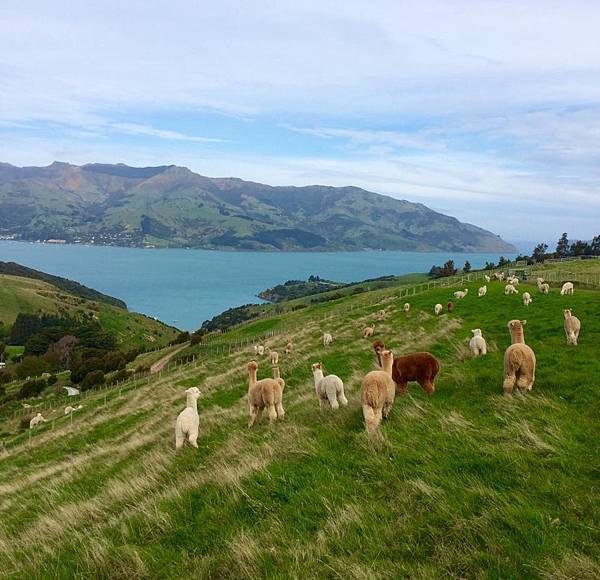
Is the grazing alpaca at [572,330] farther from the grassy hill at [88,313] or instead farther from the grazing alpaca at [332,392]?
the grassy hill at [88,313]

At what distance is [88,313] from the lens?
571 ft

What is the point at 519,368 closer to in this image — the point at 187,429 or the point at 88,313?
the point at 187,429

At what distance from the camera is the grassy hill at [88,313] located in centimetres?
15275

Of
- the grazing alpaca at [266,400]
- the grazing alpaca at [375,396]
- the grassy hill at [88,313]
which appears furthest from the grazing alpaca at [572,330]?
the grassy hill at [88,313]

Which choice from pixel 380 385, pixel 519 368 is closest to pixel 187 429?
pixel 380 385

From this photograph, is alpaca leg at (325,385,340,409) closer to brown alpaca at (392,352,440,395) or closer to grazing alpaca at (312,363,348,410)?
grazing alpaca at (312,363,348,410)

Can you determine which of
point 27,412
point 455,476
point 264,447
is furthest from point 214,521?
point 27,412

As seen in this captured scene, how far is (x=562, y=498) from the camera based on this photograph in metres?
6.33

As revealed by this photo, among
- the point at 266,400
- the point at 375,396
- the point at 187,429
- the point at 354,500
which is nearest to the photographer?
the point at 354,500

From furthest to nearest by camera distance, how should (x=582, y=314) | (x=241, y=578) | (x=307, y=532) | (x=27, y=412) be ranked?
(x=27, y=412)
(x=582, y=314)
(x=307, y=532)
(x=241, y=578)

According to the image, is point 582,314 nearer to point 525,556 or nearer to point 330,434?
point 330,434

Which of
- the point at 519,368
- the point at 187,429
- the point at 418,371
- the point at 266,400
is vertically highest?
the point at 519,368

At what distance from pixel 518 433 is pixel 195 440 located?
7.92 meters

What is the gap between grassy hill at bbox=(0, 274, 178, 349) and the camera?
15275 cm
